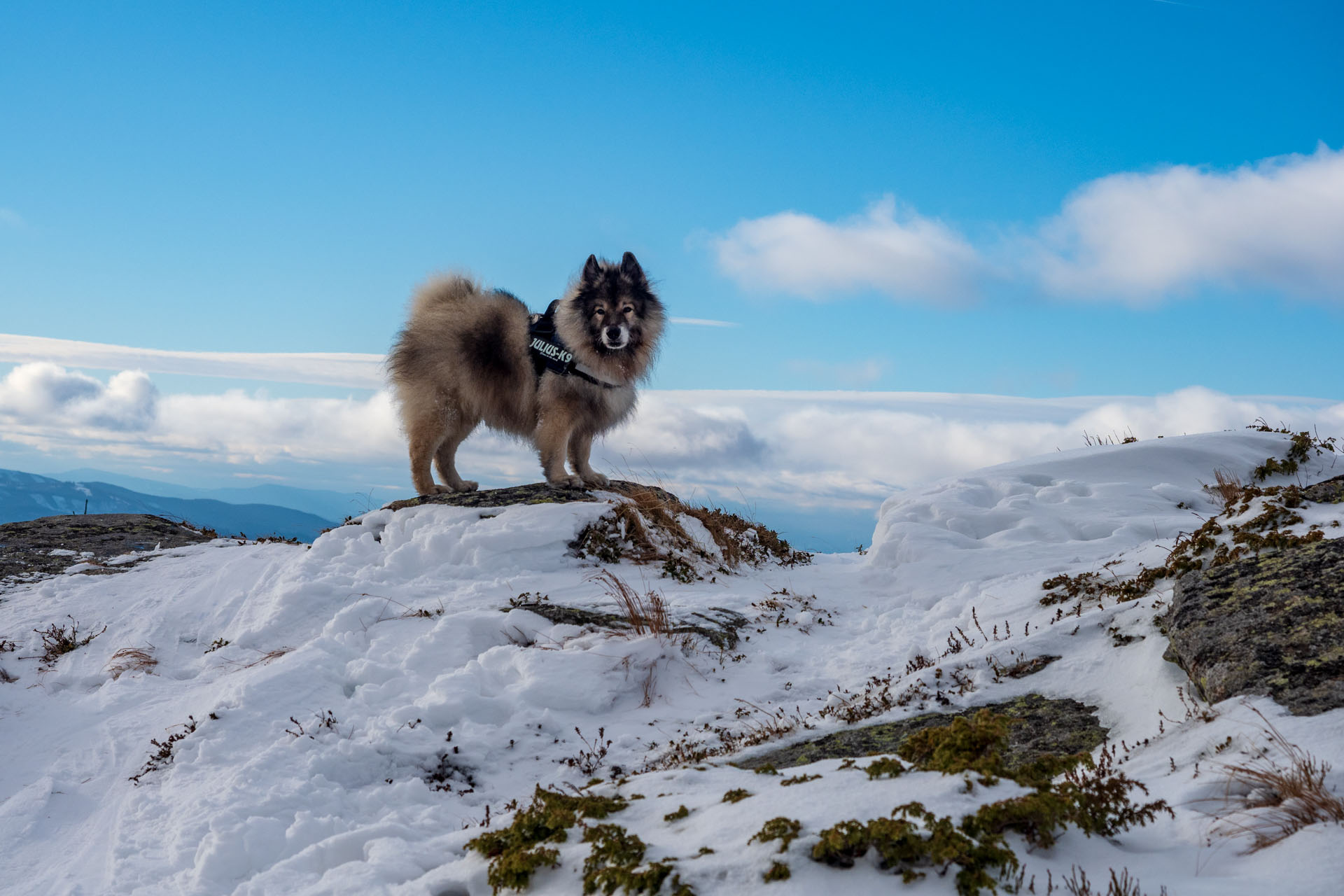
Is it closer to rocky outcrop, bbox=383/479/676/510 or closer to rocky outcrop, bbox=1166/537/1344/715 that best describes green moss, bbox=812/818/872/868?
rocky outcrop, bbox=1166/537/1344/715

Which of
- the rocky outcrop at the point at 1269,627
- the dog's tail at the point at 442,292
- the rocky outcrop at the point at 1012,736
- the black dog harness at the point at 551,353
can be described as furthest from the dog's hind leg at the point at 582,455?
the rocky outcrop at the point at 1269,627

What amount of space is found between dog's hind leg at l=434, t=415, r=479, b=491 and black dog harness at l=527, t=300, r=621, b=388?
4.43 feet

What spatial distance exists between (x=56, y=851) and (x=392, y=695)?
1.86 metres

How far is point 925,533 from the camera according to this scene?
8.90 meters

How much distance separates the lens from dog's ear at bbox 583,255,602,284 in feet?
30.6

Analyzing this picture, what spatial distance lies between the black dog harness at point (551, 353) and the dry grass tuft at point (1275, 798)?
7599 millimetres

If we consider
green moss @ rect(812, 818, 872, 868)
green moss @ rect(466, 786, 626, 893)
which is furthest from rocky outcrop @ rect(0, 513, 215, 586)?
green moss @ rect(812, 818, 872, 868)

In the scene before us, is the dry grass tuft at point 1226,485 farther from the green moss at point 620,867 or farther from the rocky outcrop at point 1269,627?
the green moss at point 620,867

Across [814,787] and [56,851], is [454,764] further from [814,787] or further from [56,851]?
[814,787]

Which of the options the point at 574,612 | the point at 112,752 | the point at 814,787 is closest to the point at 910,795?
the point at 814,787

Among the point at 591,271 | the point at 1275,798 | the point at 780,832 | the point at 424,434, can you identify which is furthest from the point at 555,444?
the point at 1275,798

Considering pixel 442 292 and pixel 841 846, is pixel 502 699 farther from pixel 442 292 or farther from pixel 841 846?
pixel 442 292

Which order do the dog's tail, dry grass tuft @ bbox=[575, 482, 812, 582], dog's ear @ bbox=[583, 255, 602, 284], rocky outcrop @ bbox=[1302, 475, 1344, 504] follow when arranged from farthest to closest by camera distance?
the dog's tail
dog's ear @ bbox=[583, 255, 602, 284]
dry grass tuft @ bbox=[575, 482, 812, 582]
rocky outcrop @ bbox=[1302, 475, 1344, 504]

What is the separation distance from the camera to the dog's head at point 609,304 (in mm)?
9320
